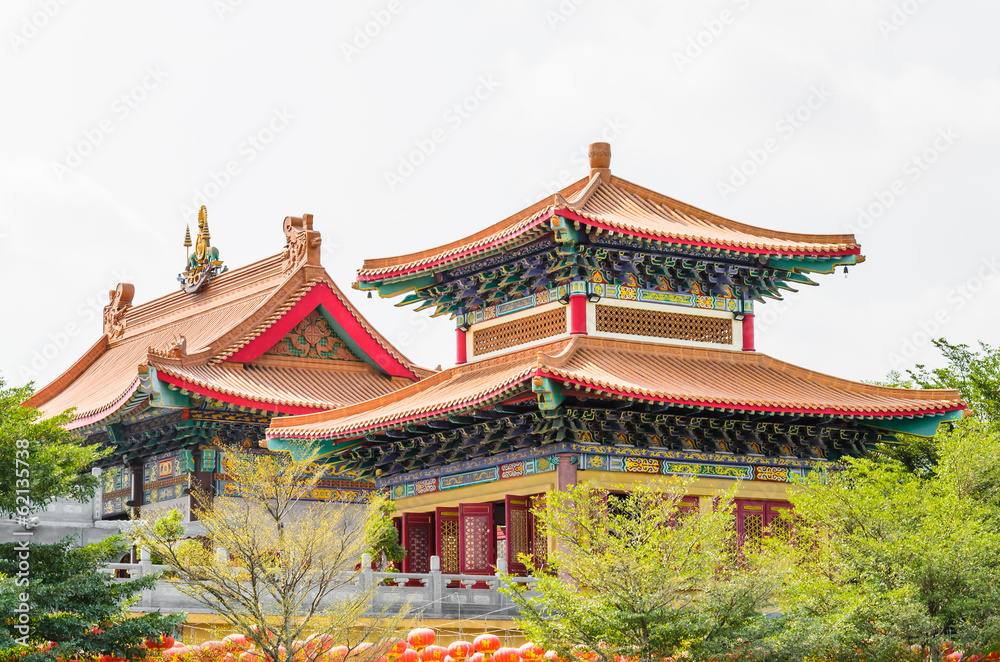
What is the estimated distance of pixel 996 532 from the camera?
1869cm

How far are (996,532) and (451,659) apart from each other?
23.2 feet

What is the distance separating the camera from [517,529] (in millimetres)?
23156

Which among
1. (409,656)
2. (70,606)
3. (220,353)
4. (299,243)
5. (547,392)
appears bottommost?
(409,656)

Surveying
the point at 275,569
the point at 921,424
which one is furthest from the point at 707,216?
the point at 275,569

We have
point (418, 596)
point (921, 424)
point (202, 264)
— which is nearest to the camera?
point (418, 596)

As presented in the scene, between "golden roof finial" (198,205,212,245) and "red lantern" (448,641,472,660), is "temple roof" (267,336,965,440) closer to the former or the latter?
"red lantern" (448,641,472,660)

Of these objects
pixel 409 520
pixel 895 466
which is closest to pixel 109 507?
pixel 409 520

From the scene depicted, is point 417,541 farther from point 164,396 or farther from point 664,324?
point 664,324

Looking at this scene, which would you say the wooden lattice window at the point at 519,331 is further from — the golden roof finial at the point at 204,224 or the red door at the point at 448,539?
the golden roof finial at the point at 204,224

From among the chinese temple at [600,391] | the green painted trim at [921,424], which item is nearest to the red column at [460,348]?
the chinese temple at [600,391]

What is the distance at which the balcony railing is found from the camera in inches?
794

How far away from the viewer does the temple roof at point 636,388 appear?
69.5ft

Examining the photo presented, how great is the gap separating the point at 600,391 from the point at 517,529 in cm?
350

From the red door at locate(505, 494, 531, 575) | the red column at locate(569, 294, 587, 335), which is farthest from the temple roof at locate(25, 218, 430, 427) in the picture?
the red column at locate(569, 294, 587, 335)
